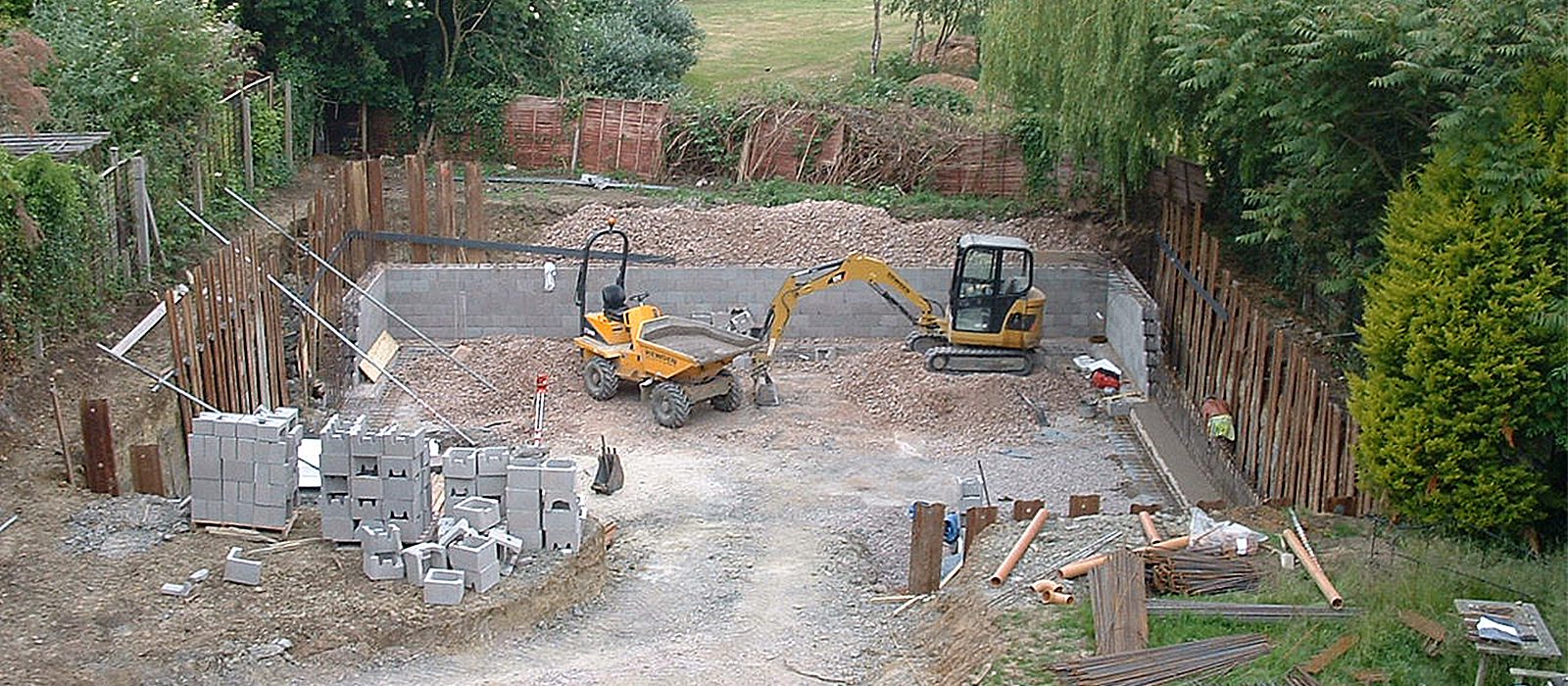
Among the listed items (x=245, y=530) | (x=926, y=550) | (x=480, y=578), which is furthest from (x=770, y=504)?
(x=245, y=530)

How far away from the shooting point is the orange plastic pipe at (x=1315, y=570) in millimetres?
10609

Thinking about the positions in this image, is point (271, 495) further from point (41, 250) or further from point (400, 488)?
point (41, 250)

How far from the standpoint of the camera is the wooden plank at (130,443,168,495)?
528 inches

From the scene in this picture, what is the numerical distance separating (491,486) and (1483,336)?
776cm

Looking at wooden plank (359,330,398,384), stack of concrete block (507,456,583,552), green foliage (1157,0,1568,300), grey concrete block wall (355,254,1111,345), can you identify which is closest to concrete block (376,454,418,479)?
stack of concrete block (507,456,583,552)

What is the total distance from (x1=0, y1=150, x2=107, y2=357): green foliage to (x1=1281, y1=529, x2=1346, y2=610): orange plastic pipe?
1153 centimetres

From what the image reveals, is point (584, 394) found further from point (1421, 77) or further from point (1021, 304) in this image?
point (1421, 77)

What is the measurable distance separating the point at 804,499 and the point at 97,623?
23.8 feet

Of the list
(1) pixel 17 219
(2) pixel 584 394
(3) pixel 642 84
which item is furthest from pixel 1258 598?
(3) pixel 642 84

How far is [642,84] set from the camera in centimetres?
3441

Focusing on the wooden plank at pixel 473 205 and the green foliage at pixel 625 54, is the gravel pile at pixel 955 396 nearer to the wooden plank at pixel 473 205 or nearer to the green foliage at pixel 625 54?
the wooden plank at pixel 473 205

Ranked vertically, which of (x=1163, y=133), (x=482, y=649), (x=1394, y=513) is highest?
(x=1163, y=133)

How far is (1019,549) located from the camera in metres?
12.3

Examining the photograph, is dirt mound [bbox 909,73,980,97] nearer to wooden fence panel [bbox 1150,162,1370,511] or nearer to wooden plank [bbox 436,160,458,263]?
wooden fence panel [bbox 1150,162,1370,511]
